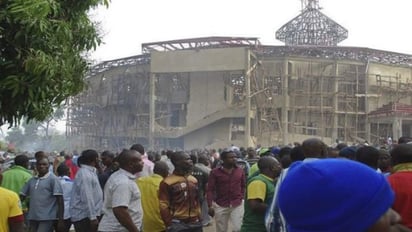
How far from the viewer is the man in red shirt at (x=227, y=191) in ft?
27.3

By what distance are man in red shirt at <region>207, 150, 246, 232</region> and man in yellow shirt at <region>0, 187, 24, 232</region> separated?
4478mm

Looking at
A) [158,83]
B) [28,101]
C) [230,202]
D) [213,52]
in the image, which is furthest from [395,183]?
[158,83]

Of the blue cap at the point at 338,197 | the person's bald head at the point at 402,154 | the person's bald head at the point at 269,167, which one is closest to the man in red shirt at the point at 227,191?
the person's bald head at the point at 269,167

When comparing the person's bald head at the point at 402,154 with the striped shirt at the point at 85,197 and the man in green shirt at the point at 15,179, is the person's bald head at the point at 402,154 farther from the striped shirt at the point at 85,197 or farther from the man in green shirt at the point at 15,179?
the man in green shirt at the point at 15,179

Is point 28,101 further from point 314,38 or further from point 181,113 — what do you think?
point 314,38

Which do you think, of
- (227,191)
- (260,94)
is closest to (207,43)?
(260,94)

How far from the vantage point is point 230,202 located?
8.48 metres

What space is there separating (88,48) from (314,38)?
4767 centimetres

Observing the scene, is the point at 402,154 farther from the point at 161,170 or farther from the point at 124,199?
the point at 161,170

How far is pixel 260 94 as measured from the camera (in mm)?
42188

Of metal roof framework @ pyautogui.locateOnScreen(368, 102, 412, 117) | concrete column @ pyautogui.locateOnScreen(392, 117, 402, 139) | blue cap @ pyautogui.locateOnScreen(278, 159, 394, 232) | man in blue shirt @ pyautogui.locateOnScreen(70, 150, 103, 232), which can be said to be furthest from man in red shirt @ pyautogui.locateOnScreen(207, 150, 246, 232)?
concrete column @ pyautogui.locateOnScreen(392, 117, 402, 139)

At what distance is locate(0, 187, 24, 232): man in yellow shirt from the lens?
12.9 ft

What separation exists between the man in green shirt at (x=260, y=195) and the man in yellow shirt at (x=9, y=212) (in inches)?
86.5

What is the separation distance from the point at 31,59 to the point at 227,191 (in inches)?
166
